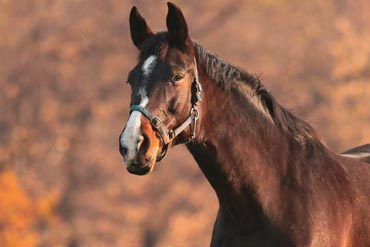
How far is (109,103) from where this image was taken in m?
48.3

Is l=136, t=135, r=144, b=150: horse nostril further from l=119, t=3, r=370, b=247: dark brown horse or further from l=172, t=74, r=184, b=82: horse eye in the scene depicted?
l=172, t=74, r=184, b=82: horse eye

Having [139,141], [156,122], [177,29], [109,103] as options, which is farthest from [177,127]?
[109,103]

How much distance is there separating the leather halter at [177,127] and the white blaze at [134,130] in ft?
0.21

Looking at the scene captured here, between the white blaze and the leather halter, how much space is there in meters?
0.07

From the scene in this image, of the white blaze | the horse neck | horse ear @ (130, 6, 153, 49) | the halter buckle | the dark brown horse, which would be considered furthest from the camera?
horse ear @ (130, 6, 153, 49)

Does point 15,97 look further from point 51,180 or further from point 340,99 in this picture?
point 340,99

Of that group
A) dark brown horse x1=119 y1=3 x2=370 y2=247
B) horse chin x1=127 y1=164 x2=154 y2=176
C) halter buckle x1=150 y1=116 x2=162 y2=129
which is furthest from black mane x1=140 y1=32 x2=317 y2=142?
horse chin x1=127 y1=164 x2=154 y2=176

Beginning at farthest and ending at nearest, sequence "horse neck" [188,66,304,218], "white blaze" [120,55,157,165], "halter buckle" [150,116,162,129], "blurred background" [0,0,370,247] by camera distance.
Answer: "blurred background" [0,0,370,247]
"horse neck" [188,66,304,218]
"halter buckle" [150,116,162,129]
"white blaze" [120,55,157,165]

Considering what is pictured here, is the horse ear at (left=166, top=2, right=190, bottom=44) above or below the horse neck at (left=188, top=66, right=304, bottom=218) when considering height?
above

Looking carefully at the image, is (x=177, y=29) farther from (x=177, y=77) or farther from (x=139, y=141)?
(x=139, y=141)

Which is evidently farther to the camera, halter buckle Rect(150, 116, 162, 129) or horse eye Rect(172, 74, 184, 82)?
horse eye Rect(172, 74, 184, 82)

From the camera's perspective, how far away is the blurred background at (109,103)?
45.3m

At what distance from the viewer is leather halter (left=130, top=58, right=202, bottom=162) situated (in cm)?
761

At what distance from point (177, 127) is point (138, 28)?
943mm
